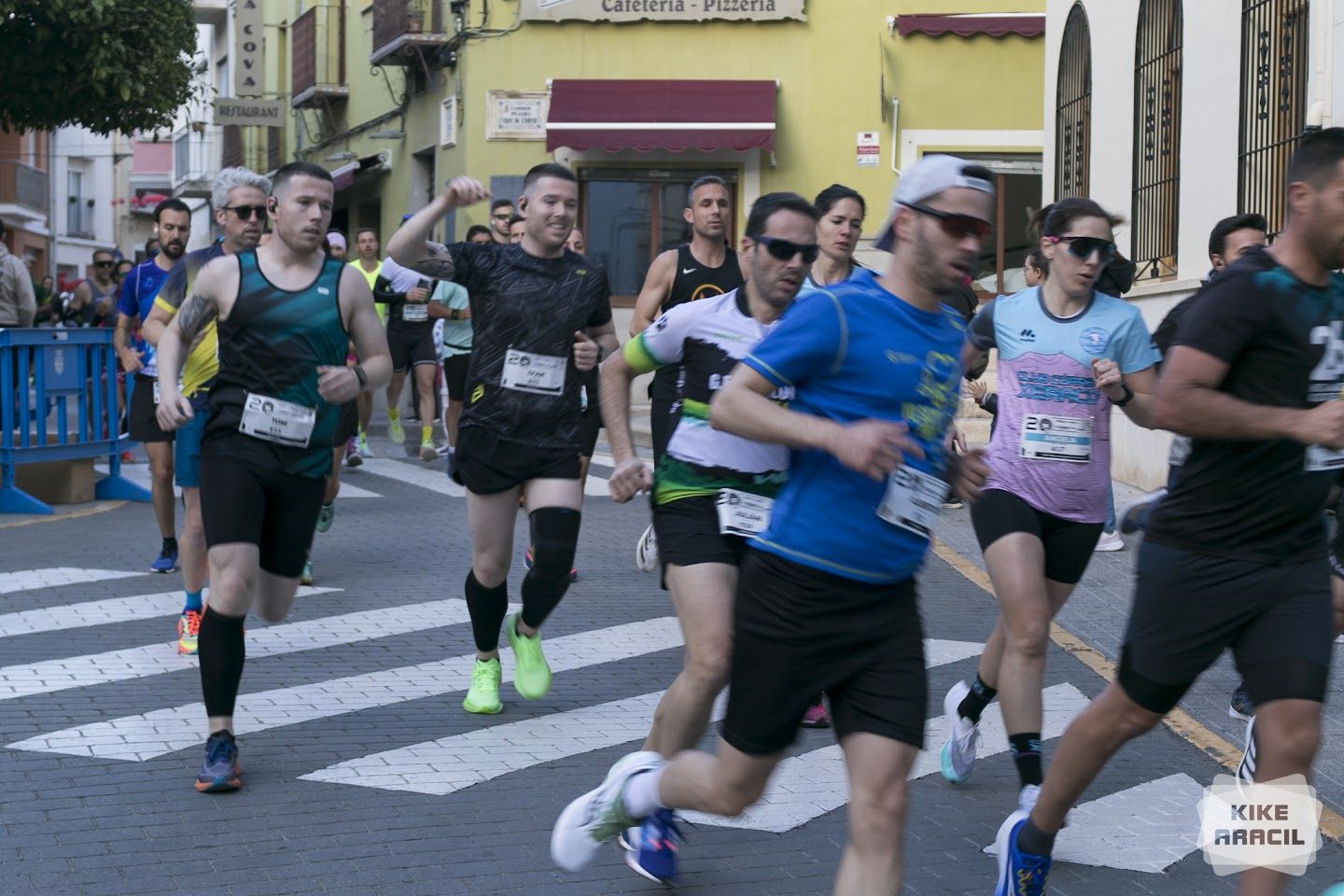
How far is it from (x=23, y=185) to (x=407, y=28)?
36.4m

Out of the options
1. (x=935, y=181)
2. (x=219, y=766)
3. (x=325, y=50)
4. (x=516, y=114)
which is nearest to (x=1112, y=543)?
(x=219, y=766)

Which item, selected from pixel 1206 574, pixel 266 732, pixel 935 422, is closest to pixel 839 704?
pixel 935 422

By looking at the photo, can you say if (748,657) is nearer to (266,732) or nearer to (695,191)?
(266,732)

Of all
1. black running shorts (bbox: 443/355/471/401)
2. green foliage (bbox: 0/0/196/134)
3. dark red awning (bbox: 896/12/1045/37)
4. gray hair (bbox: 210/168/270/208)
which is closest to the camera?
gray hair (bbox: 210/168/270/208)

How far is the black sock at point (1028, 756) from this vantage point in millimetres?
5199

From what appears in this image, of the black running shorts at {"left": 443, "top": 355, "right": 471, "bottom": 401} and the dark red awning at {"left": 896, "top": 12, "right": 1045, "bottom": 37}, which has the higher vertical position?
the dark red awning at {"left": 896, "top": 12, "right": 1045, "bottom": 37}

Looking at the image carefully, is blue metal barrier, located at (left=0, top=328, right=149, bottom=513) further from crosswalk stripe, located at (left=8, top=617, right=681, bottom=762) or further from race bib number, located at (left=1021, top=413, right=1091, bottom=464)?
race bib number, located at (left=1021, top=413, right=1091, bottom=464)

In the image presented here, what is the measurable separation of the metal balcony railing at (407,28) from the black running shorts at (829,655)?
22970mm

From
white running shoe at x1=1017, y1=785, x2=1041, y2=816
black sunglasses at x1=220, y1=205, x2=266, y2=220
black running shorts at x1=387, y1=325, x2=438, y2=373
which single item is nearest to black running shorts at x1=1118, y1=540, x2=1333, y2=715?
white running shoe at x1=1017, y1=785, x2=1041, y2=816

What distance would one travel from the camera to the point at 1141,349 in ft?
18.5

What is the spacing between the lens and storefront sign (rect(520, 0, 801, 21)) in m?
24.1

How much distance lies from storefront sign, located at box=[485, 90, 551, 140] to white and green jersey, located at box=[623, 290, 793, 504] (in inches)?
769

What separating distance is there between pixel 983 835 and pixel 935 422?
1930 mm

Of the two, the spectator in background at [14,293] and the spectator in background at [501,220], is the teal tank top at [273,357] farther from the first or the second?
the spectator in background at [14,293]
